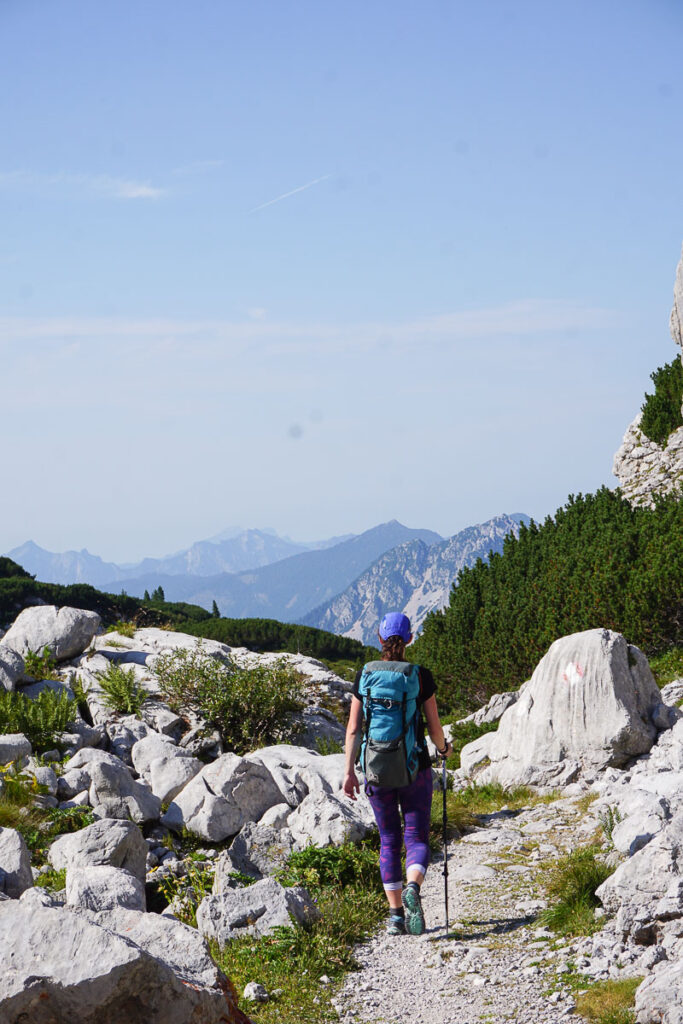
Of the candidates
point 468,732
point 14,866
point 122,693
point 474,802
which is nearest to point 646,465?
point 468,732

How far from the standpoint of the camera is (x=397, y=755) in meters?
6.48

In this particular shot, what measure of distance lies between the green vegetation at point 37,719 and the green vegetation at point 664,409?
24.7 m

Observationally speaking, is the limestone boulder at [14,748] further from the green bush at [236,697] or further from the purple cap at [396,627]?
the purple cap at [396,627]

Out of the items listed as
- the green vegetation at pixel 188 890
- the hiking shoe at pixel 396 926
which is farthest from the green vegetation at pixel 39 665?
the hiking shoe at pixel 396 926

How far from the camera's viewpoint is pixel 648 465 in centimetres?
3077

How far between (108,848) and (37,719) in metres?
4.93

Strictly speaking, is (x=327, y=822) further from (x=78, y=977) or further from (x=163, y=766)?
(x=78, y=977)

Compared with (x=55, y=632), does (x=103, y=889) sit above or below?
below

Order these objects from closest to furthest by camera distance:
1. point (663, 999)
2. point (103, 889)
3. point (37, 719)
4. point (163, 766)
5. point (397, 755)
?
point (663, 999)
point (397, 755)
point (103, 889)
point (163, 766)
point (37, 719)

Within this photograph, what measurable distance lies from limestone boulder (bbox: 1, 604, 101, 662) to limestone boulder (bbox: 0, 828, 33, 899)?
9.40m

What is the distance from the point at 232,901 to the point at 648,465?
26.9m

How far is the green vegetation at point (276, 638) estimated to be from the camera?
41.1m

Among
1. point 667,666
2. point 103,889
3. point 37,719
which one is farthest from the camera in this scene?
point 667,666

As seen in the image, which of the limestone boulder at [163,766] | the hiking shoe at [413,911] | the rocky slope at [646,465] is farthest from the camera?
the rocky slope at [646,465]
